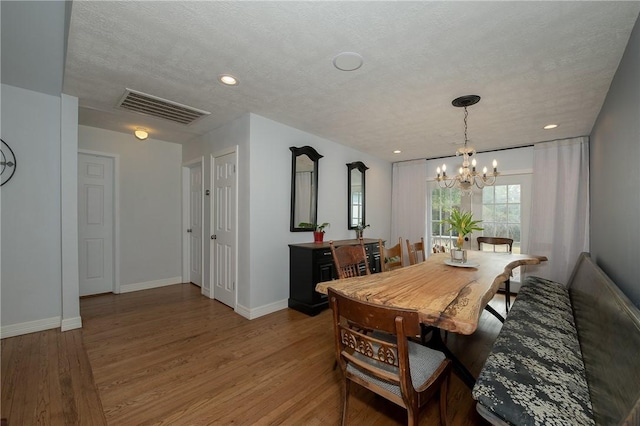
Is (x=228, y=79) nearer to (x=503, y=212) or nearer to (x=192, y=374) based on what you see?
(x=192, y=374)

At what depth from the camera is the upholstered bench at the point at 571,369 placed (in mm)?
1004

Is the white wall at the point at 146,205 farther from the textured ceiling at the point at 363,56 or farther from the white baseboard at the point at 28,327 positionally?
the white baseboard at the point at 28,327

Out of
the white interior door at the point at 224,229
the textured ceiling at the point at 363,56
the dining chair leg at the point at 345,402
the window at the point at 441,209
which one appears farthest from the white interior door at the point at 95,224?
the window at the point at 441,209

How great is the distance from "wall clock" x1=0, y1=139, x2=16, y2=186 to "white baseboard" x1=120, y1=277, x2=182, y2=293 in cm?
206

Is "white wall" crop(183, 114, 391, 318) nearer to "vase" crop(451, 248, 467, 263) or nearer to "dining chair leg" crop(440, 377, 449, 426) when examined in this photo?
"vase" crop(451, 248, 467, 263)

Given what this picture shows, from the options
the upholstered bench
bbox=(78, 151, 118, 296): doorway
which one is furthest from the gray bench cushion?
bbox=(78, 151, 118, 296): doorway

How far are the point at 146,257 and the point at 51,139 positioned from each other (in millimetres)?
2128

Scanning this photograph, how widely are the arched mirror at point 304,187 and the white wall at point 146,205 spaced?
2353 millimetres

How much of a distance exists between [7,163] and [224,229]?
83.8 inches

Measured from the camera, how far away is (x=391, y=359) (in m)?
1.24

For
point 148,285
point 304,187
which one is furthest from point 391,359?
point 148,285

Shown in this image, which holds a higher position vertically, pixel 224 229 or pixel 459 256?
pixel 224 229

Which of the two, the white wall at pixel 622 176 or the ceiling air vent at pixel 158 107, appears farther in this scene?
the ceiling air vent at pixel 158 107

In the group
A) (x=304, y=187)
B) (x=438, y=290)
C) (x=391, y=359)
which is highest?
(x=304, y=187)
